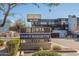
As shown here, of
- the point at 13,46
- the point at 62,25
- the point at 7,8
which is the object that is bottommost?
the point at 13,46

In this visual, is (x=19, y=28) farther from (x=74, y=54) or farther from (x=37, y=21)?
(x=74, y=54)

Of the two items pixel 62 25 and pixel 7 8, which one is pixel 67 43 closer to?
pixel 62 25

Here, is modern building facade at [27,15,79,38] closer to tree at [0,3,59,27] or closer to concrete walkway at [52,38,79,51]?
concrete walkway at [52,38,79,51]

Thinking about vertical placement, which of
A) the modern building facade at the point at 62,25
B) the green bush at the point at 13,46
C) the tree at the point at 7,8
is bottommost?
the green bush at the point at 13,46

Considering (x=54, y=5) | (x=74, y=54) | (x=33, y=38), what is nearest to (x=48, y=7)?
(x=54, y=5)

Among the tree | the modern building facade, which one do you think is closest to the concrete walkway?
the modern building facade

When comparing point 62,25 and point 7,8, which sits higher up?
point 7,8

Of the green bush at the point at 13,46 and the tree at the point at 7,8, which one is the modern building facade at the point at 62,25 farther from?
the green bush at the point at 13,46

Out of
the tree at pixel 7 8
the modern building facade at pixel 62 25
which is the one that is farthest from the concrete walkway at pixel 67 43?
the tree at pixel 7 8

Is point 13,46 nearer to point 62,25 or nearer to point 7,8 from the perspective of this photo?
point 7,8

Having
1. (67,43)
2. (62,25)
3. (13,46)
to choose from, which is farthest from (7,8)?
(67,43)

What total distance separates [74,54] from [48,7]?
1.78ft

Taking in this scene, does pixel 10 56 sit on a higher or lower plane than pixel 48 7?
lower

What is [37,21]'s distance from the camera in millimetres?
3154
